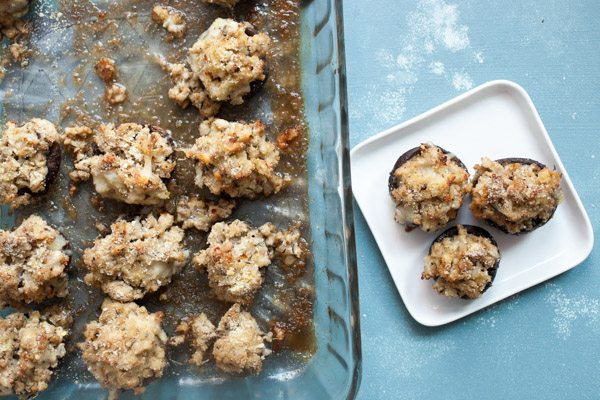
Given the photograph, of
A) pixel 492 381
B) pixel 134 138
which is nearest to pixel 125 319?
pixel 134 138

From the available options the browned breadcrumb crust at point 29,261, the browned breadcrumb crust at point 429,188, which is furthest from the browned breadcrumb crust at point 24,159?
the browned breadcrumb crust at point 429,188

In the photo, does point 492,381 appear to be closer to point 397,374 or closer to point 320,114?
point 397,374

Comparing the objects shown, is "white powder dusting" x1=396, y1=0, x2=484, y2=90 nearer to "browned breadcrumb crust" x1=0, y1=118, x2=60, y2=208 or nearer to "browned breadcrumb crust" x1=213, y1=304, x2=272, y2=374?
"browned breadcrumb crust" x1=213, y1=304, x2=272, y2=374

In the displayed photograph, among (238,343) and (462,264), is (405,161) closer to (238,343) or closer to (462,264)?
(462,264)

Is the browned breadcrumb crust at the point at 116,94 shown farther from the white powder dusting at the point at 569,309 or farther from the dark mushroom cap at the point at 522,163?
the white powder dusting at the point at 569,309

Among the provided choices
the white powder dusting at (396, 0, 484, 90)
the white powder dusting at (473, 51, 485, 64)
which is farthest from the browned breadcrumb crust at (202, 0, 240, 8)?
the white powder dusting at (473, 51, 485, 64)

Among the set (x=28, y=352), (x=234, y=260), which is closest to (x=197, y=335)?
(x=234, y=260)
